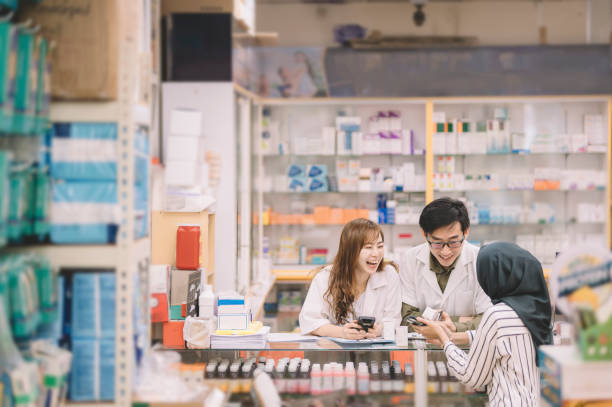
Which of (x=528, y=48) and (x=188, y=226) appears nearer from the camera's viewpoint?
(x=188, y=226)

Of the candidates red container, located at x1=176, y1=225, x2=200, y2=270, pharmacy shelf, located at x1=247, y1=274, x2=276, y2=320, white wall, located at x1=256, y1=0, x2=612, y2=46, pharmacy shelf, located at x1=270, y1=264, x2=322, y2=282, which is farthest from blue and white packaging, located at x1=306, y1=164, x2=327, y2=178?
red container, located at x1=176, y1=225, x2=200, y2=270

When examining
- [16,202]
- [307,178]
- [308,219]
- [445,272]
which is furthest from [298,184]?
[16,202]

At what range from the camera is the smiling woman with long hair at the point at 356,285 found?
12.9 feet

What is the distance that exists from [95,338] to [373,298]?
2156mm

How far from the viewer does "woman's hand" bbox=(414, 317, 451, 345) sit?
10.5 feet

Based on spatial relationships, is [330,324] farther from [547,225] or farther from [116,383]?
[547,225]

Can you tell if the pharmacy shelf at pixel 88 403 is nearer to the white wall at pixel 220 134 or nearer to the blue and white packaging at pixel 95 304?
the blue and white packaging at pixel 95 304

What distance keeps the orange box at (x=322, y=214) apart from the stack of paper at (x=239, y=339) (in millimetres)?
3936

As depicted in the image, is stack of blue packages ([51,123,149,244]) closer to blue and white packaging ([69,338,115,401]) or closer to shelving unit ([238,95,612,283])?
blue and white packaging ([69,338,115,401])

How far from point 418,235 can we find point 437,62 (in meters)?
1.97

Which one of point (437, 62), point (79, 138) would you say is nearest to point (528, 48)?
point (437, 62)

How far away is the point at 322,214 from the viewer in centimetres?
739

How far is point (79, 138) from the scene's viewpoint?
2.17 meters

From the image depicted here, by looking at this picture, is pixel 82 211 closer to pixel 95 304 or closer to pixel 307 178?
pixel 95 304
